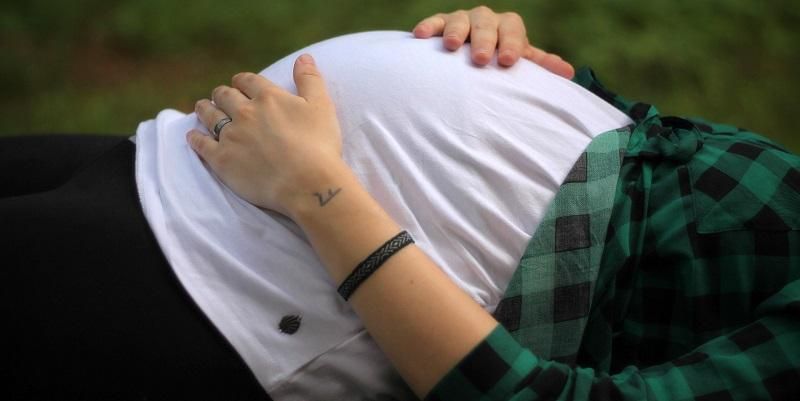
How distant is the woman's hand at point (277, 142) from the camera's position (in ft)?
2.31

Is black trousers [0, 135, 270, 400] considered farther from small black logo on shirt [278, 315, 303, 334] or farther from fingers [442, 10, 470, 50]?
fingers [442, 10, 470, 50]

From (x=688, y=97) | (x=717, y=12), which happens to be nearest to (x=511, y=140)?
(x=688, y=97)

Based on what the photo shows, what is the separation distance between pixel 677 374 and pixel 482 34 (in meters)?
0.47

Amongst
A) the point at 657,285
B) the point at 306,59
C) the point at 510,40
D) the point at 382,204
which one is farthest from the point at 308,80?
the point at 657,285

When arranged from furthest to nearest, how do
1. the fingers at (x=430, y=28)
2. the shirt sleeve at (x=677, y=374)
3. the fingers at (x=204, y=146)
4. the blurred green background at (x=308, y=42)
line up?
the blurred green background at (x=308, y=42) → the fingers at (x=430, y=28) → the fingers at (x=204, y=146) → the shirt sleeve at (x=677, y=374)

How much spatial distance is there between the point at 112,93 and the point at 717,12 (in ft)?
4.61

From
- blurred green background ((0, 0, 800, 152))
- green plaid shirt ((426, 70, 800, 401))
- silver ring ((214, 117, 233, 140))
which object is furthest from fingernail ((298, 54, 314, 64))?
blurred green background ((0, 0, 800, 152))

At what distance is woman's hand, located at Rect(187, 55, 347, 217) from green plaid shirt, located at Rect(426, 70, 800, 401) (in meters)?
0.23

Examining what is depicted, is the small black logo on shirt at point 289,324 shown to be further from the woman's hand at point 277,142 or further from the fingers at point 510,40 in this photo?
the fingers at point 510,40

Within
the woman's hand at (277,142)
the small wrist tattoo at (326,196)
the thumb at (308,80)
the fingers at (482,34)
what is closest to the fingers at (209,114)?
the woman's hand at (277,142)

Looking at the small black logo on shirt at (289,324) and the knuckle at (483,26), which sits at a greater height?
the knuckle at (483,26)

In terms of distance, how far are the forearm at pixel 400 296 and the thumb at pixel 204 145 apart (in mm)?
154

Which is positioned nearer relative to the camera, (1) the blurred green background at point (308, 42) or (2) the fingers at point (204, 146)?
(2) the fingers at point (204, 146)

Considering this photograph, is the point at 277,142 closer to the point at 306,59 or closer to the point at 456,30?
the point at 306,59
